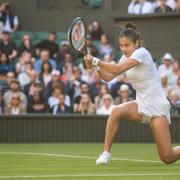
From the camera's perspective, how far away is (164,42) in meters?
22.0

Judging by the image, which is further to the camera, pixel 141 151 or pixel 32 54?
pixel 32 54

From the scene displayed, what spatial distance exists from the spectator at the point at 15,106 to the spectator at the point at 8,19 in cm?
487

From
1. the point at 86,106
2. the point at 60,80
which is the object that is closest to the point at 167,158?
the point at 86,106

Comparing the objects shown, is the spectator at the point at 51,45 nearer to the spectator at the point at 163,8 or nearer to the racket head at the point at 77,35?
the spectator at the point at 163,8

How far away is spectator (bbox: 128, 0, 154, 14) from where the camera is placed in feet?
71.2

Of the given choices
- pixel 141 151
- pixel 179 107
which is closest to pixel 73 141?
pixel 179 107

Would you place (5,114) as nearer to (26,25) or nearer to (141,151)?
(141,151)

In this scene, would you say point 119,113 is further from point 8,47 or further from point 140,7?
point 140,7

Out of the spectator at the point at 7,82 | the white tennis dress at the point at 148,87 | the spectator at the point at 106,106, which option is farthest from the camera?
the spectator at the point at 7,82

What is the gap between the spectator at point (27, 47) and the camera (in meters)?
21.6

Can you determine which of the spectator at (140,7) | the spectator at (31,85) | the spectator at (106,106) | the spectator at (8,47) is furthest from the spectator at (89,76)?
the spectator at (140,7)

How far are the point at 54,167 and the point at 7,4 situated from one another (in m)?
13.9

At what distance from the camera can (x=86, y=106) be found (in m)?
18.5

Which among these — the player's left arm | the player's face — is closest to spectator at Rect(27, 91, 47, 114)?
the player's face
